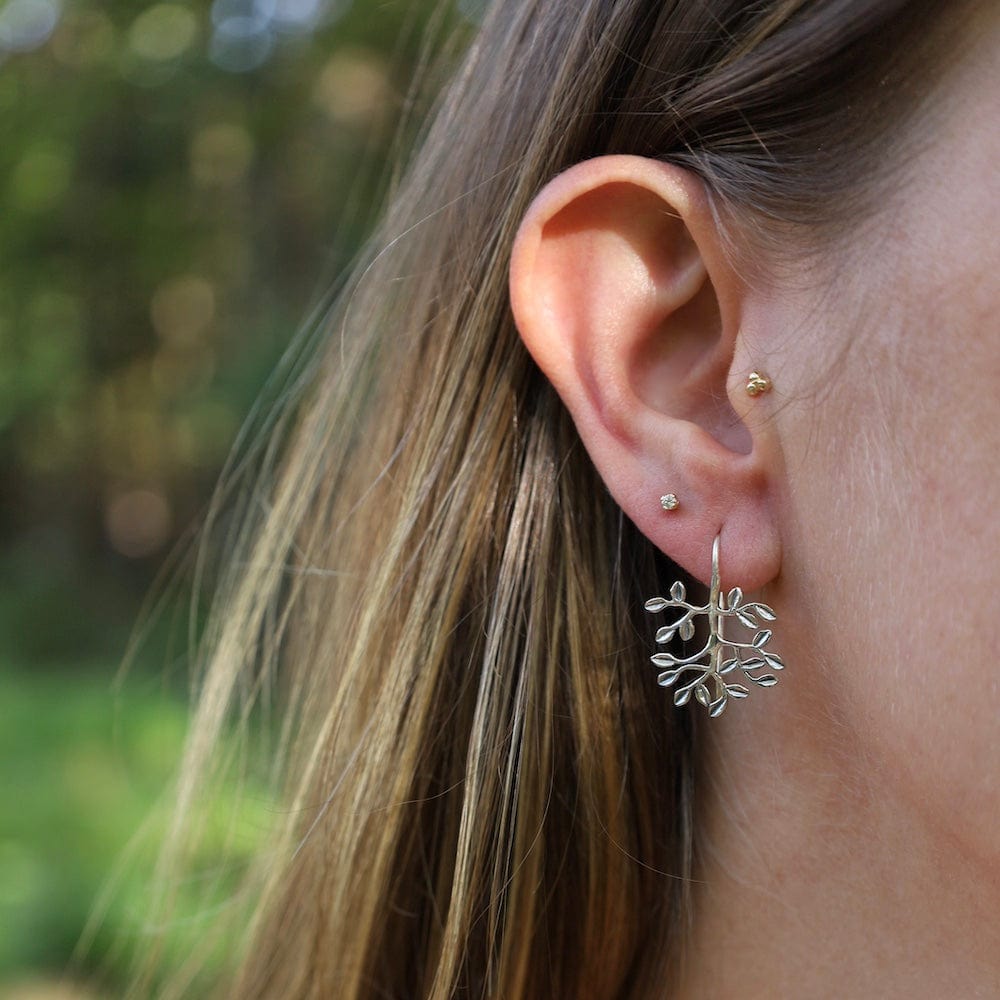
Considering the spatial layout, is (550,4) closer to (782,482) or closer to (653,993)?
(782,482)

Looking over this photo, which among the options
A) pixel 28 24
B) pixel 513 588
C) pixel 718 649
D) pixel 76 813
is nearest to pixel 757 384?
pixel 718 649

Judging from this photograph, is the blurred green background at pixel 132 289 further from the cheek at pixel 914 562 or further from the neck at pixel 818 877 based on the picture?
the cheek at pixel 914 562

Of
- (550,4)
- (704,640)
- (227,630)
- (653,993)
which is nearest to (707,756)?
(704,640)

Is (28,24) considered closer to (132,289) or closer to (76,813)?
(132,289)

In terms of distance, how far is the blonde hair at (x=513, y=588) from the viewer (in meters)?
1.10

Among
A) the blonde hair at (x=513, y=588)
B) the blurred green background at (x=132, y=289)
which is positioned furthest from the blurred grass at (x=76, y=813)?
the blonde hair at (x=513, y=588)

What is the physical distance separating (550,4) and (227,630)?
2.92ft

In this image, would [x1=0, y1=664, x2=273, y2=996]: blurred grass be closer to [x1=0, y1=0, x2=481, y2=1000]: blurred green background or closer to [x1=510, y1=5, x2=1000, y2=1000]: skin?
[x1=0, y1=0, x2=481, y2=1000]: blurred green background

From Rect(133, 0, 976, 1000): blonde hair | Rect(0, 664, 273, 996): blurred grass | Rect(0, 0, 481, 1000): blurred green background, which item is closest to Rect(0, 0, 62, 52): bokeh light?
Rect(0, 0, 481, 1000): blurred green background

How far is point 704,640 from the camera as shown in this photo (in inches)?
46.9

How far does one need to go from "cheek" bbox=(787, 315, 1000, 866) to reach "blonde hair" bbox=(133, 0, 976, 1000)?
176 mm

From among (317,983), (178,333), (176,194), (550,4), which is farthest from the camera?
(178,333)

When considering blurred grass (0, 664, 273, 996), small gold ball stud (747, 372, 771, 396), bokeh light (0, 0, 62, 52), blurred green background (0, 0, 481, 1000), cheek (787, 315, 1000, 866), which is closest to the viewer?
cheek (787, 315, 1000, 866)

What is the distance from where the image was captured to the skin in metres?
0.95
